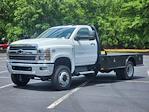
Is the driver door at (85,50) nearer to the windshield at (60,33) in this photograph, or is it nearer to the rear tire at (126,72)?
the windshield at (60,33)

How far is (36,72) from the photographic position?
1355cm

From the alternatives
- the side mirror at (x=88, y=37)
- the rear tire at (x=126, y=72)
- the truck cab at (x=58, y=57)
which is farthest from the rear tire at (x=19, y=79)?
the rear tire at (x=126, y=72)

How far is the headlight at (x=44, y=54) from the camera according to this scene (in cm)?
1345

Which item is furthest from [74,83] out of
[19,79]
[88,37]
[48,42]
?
[48,42]

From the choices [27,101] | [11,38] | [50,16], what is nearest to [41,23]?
[50,16]

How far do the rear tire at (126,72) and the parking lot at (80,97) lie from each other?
0.70 meters

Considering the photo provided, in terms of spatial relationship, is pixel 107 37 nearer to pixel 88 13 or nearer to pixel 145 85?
pixel 88 13

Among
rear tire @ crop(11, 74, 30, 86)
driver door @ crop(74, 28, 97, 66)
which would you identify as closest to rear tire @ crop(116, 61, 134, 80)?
driver door @ crop(74, 28, 97, 66)

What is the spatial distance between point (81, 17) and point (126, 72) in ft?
97.7

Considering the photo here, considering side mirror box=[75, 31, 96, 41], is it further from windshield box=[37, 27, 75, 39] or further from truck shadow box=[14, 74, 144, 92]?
truck shadow box=[14, 74, 144, 92]

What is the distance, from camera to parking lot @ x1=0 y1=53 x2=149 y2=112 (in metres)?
10.5

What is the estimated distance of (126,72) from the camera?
678 inches

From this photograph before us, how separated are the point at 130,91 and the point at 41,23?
1342 inches

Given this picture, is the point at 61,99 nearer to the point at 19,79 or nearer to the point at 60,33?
the point at 19,79
